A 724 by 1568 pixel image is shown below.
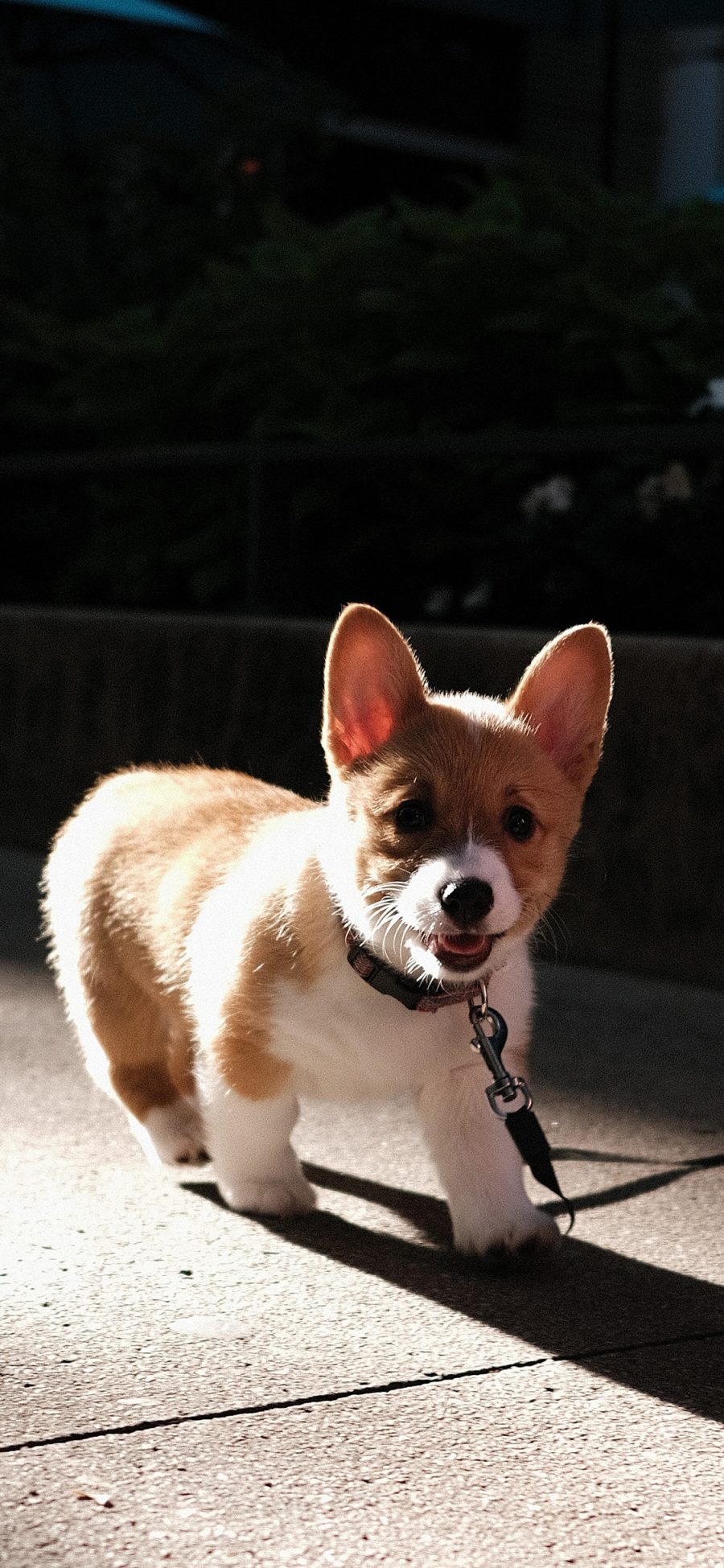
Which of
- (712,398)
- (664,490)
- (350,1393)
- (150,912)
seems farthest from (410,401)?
(350,1393)

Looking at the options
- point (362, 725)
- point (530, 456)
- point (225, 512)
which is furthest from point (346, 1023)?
point (225, 512)

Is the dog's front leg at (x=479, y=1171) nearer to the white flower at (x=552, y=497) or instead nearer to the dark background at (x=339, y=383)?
the dark background at (x=339, y=383)

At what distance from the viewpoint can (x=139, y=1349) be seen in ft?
8.49

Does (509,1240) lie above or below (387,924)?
below

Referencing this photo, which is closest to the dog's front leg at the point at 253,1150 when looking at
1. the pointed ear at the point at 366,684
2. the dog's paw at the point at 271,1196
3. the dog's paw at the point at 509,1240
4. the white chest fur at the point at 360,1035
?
the dog's paw at the point at 271,1196

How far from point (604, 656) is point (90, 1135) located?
1.46 meters

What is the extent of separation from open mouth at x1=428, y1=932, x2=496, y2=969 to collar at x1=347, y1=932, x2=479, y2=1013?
167 mm

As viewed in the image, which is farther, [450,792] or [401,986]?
[401,986]

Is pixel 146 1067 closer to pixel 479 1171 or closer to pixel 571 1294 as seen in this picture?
pixel 479 1171

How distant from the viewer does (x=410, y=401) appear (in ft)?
23.7

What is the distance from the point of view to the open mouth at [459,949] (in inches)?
106

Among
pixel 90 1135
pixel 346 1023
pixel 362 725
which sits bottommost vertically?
pixel 90 1135

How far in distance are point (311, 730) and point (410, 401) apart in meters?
1.94

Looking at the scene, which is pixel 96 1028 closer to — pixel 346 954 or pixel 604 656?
pixel 346 954
